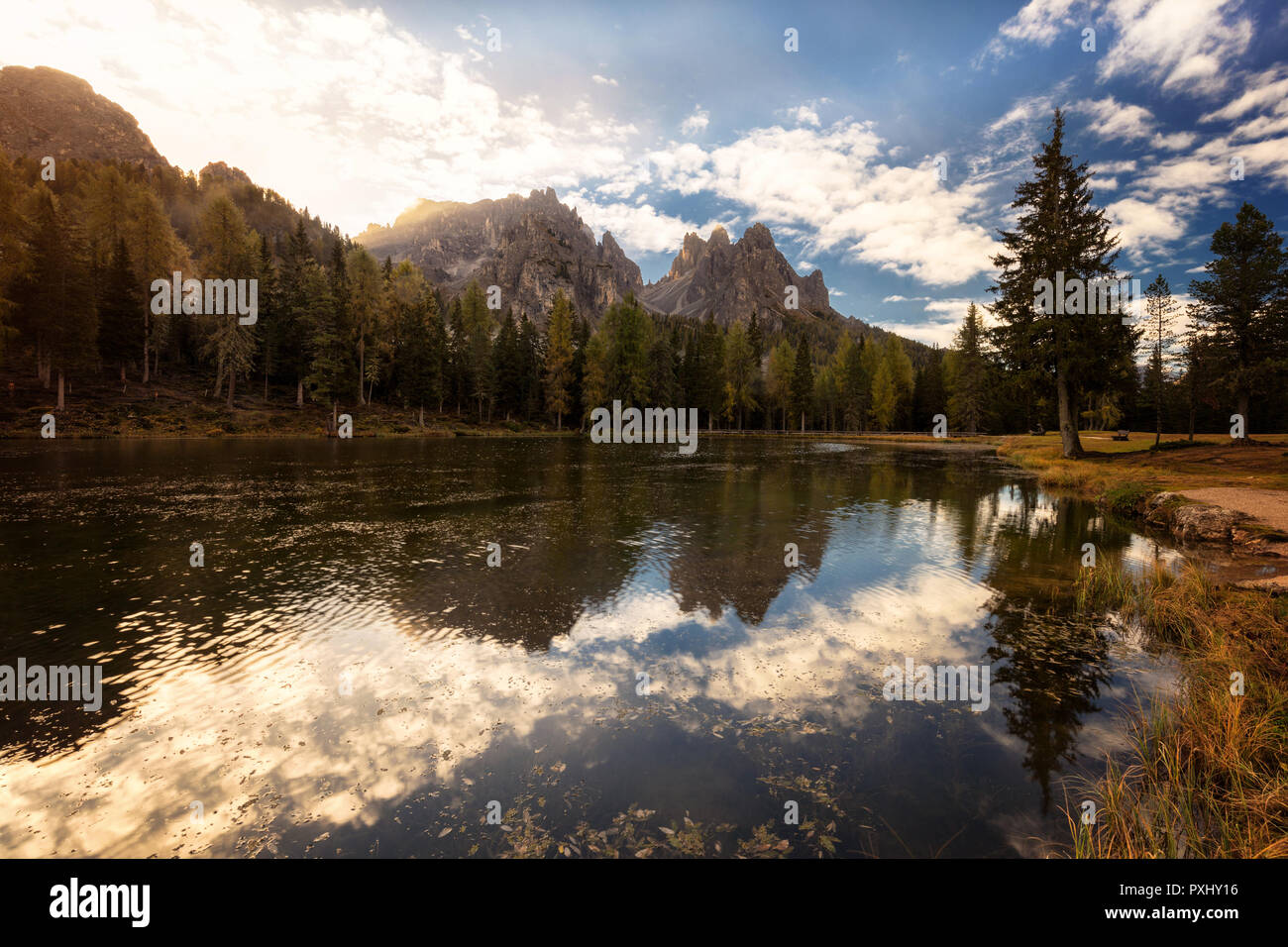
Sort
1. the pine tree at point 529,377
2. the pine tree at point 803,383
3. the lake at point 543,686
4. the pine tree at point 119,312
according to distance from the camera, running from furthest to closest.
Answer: the pine tree at point 803,383 < the pine tree at point 529,377 < the pine tree at point 119,312 < the lake at point 543,686

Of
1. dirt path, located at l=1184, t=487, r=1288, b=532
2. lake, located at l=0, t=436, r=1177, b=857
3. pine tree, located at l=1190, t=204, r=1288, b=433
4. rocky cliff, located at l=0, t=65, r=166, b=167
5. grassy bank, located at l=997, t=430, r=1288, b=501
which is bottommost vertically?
lake, located at l=0, t=436, r=1177, b=857

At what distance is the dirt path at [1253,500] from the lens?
54.7 feet

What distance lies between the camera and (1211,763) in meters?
6.07

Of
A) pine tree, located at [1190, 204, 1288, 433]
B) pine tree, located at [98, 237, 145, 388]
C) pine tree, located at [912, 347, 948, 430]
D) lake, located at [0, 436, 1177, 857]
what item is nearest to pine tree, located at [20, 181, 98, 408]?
pine tree, located at [98, 237, 145, 388]

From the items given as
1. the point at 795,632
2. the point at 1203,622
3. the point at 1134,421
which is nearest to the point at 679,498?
the point at 795,632

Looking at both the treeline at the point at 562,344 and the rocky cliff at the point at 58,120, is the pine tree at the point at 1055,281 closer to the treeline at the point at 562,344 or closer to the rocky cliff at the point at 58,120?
the treeline at the point at 562,344

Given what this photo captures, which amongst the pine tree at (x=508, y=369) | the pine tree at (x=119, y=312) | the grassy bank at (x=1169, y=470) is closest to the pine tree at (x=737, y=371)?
the pine tree at (x=508, y=369)

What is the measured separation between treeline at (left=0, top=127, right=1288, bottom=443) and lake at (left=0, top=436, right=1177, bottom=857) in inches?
1265

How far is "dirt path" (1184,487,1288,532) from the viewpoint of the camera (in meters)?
16.7

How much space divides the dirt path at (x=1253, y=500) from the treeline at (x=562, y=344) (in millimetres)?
19535

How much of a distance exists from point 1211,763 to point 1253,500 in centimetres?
2118

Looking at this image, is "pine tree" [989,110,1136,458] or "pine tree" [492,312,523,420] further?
"pine tree" [492,312,523,420]

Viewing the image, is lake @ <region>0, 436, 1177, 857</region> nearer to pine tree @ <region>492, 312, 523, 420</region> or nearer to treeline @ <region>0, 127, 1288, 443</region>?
treeline @ <region>0, 127, 1288, 443</region>

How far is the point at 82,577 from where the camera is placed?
12.3m
